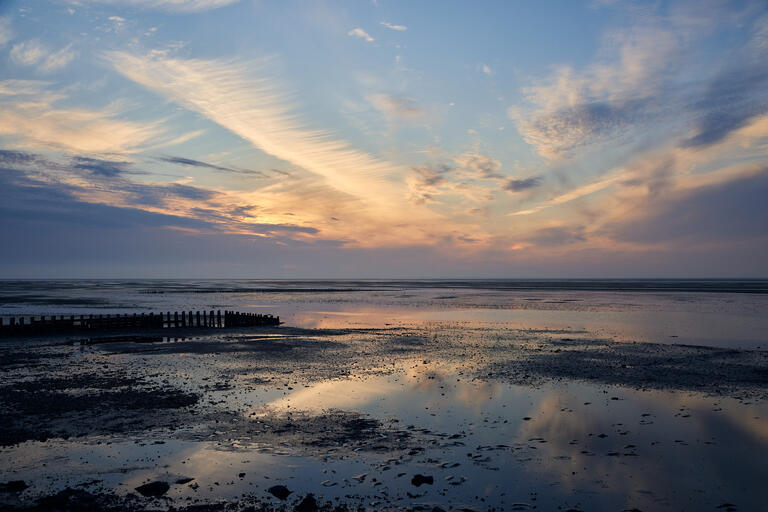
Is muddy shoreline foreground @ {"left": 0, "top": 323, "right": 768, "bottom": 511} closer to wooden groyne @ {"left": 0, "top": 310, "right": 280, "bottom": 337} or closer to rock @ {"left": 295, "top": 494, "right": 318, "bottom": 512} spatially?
rock @ {"left": 295, "top": 494, "right": 318, "bottom": 512}

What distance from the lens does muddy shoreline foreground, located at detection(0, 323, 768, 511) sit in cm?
869

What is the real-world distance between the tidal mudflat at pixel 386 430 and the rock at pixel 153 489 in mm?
47

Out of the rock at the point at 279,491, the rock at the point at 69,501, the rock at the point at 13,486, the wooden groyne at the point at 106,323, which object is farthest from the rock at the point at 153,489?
the wooden groyne at the point at 106,323

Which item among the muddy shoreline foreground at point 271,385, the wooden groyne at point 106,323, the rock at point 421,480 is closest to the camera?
the muddy shoreline foreground at point 271,385

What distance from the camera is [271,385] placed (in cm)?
1734

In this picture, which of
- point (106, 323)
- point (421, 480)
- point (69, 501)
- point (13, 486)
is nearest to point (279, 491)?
point (421, 480)

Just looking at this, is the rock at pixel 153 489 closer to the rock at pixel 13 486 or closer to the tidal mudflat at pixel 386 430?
the tidal mudflat at pixel 386 430

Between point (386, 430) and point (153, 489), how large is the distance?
5.72 meters

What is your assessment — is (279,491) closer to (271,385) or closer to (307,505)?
(307,505)

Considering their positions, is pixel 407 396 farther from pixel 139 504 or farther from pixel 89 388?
pixel 89 388

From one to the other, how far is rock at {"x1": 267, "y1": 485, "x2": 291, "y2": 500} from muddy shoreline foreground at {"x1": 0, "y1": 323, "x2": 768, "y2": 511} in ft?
0.10

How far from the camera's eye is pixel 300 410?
46.0ft

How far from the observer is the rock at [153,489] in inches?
337

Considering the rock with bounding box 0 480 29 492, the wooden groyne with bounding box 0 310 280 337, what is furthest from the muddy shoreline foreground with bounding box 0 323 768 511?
the wooden groyne with bounding box 0 310 280 337
